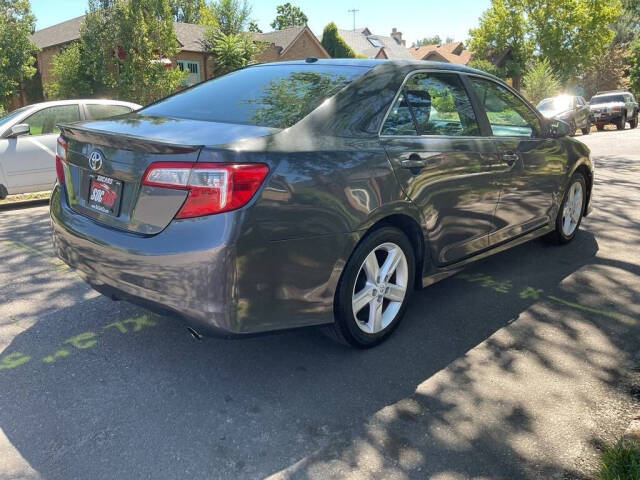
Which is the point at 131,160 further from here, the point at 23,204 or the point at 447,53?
the point at 447,53

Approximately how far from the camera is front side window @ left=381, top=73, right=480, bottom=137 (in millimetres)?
3596

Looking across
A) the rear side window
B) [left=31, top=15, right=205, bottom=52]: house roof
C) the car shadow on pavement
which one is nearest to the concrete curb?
the rear side window

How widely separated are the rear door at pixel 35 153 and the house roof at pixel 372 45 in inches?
2116

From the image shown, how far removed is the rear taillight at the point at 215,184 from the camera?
2.64 meters

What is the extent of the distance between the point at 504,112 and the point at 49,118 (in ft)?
21.5

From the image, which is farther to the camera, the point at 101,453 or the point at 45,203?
the point at 45,203

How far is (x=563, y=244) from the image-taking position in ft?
19.0

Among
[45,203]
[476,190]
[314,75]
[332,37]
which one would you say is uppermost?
[332,37]

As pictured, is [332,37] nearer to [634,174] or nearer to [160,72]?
[160,72]

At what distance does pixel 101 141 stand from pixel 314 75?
4.60 feet

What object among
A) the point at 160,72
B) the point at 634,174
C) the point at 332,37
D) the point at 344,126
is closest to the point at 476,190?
the point at 344,126

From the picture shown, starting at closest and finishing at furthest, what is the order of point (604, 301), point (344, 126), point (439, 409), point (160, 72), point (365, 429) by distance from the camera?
point (365, 429), point (439, 409), point (344, 126), point (604, 301), point (160, 72)

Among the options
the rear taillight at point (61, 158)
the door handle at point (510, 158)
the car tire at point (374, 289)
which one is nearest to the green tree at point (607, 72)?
the door handle at point (510, 158)

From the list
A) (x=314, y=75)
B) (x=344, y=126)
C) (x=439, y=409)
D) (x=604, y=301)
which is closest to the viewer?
(x=439, y=409)
